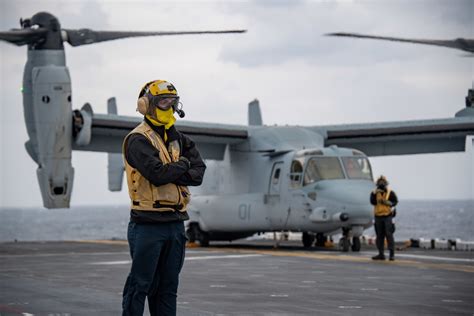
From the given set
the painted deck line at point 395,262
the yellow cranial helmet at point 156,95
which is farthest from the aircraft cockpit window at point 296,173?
the yellow cranial helmet at point 156,95

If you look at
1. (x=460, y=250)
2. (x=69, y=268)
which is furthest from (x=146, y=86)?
(x=460, y=250)

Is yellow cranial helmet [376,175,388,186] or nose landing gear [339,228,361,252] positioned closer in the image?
yellow cranial helmet [376,175,388,186]

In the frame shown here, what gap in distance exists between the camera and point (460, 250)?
25.3 metres

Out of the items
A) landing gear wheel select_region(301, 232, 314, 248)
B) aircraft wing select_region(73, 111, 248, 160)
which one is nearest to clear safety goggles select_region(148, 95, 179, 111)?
aircraft wing select_region(73, 111, 248, 160)

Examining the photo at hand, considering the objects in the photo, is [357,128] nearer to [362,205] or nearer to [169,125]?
[362,205]

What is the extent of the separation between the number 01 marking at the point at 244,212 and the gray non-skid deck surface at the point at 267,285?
5888 mm

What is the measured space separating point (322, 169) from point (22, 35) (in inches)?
326

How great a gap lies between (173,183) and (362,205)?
16469mm

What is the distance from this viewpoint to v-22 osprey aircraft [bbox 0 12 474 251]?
23.6 m

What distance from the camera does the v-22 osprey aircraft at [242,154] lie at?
23562 millimetres

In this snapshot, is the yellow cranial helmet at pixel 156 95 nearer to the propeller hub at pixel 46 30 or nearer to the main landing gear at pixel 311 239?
the propeller hub at pixel 46 30

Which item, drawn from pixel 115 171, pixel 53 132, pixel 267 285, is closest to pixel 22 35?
pixel 53 132

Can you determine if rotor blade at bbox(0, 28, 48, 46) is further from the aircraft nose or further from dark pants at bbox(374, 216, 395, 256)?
dark pants at bbox(374, 216, 395, 256)

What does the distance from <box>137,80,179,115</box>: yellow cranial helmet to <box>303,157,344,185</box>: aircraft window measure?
56.1 feet
